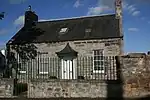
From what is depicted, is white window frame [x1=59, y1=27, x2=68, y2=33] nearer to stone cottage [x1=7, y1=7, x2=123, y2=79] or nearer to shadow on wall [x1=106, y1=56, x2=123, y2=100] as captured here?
stone cottage [x1=7, y1=7, x2=123, y2=79]

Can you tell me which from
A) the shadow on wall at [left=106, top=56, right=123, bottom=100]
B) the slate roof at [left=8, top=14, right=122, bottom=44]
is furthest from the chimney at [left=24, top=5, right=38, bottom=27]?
the shadow on wall at [left=106, top=56, right=123, bottom=100]

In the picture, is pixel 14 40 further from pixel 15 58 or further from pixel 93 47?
pixel 93 47

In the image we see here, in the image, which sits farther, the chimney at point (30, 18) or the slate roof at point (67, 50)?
the chimney at point (30, 18)

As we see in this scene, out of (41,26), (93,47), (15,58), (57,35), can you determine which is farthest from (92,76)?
(41,26)

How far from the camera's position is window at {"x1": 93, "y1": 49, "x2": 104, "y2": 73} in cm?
2169

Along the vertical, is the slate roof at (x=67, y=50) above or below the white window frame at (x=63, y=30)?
below

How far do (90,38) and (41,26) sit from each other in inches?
330

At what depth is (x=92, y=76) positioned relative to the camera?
69.2ft

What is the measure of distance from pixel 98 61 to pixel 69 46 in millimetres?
3556

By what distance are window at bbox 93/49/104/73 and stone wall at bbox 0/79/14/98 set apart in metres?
10.2

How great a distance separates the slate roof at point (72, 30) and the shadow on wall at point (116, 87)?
37.4 ft

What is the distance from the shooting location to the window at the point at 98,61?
21.7m

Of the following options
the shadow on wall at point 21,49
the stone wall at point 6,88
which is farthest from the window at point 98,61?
the stone wall at point 6,88

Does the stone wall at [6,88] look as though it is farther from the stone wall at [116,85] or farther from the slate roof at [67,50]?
the slate roof at [67,50]
